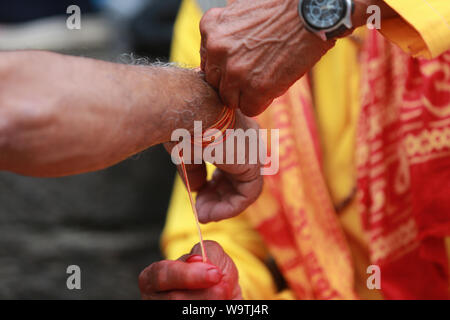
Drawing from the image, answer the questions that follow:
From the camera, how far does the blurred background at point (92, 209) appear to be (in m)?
2.31

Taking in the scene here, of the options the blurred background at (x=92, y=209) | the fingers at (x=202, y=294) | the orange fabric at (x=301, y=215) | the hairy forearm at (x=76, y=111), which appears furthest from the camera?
the blurred background at (x=92, y=209)

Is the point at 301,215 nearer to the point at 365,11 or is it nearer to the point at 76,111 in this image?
the point at 365,11

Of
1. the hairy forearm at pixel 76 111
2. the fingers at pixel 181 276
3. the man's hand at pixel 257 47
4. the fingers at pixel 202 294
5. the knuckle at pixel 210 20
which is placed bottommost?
the fingers at pixel 202 294

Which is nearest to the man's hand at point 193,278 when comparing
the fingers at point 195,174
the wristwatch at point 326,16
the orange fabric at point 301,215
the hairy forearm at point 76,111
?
the fingers at point 195,174

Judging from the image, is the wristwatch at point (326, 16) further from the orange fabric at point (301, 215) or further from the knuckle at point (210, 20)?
the orange fabric at point (301, 215)

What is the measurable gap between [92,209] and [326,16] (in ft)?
5.75

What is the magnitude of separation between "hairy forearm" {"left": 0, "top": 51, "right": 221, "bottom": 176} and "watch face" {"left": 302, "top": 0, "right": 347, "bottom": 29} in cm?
26

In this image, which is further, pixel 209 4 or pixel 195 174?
pixel 209 4

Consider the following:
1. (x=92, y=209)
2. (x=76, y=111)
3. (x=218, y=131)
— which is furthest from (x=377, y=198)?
(x=92, y=209)

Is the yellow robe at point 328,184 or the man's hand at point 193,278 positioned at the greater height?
the yellow robe at point 328,184

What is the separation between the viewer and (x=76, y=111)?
2.47 feet

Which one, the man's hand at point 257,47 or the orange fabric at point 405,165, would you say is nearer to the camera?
the man's hand at point 257,47
